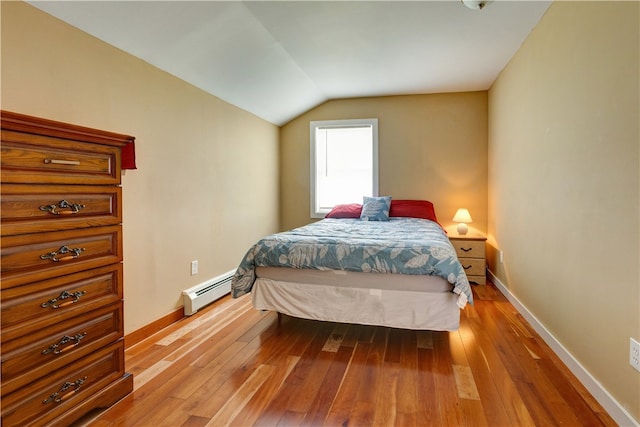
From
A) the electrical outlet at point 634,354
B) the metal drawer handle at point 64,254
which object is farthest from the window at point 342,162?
the metal drawer handle at point 64,254

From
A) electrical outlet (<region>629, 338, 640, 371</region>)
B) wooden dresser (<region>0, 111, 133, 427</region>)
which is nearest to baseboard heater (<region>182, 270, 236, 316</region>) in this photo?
wooden dresser (<region>0, 111, 133, 427</region>)

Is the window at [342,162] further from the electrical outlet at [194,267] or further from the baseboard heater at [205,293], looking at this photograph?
the electrical outlet at [194,267]

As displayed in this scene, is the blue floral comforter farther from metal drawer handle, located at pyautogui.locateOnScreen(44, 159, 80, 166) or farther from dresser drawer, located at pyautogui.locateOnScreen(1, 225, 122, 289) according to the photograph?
metal drawer handle, located at pyautogui.locateOnScreen(44, 159, 80, 166)

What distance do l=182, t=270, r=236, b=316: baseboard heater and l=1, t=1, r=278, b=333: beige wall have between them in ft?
0.20

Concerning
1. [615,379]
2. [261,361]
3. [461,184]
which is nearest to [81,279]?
[261,361]

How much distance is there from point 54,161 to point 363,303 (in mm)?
1811

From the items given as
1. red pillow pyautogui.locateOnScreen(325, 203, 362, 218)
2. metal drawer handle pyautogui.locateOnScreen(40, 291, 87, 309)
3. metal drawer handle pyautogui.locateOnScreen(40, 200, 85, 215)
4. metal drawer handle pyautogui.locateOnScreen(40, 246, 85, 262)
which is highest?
metal drawer handle pyautogui.locateOnScreen(40, 200, 85, 215)

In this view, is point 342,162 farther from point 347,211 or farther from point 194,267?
point 194,267

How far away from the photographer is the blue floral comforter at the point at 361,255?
82.8 inches

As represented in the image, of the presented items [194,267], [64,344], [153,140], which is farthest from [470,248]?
[64,344]

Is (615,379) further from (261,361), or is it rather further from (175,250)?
(175,250)

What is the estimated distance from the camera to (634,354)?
4.68 feet

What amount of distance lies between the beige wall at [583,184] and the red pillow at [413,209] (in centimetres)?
117

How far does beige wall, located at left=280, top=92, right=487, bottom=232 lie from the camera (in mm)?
4273
